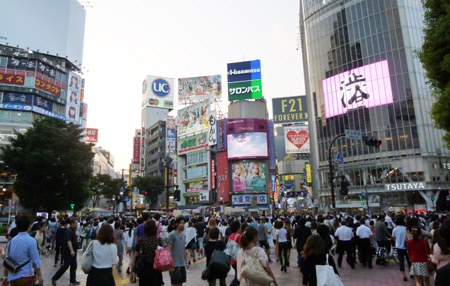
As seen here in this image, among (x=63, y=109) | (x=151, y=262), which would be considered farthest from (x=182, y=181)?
(x=151, y=262)

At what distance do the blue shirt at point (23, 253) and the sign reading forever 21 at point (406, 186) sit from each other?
48.9m

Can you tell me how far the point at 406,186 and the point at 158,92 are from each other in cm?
8286

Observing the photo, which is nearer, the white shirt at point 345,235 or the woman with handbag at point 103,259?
the woman with handbag at point 103,259

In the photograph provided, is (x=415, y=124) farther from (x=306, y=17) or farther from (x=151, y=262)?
(x=151, y=262)

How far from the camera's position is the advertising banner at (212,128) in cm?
6838

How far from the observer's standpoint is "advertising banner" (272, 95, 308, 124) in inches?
3295

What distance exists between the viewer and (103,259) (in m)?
5.62

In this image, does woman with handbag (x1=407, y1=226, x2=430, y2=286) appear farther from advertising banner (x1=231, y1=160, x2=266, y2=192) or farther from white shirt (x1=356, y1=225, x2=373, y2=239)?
advertising banner (x1=231, y1=160, x2=266, y2=192)

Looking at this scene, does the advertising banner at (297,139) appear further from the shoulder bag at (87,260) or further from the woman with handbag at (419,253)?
the shoulder bag at (87,260)

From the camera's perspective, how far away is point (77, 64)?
72688 mm

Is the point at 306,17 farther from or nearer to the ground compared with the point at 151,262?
farther from the ground

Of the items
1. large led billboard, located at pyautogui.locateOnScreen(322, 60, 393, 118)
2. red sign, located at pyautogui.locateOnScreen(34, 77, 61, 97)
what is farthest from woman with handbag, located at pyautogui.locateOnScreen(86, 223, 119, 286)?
red sign, located at pyautogui.locateOnScreen(34, 77, 61, 97)

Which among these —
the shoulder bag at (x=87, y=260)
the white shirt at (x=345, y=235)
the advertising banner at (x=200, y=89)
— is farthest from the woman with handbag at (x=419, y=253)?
the advertising banner at (x=200, y=89)

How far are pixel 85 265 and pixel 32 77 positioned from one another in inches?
2540
